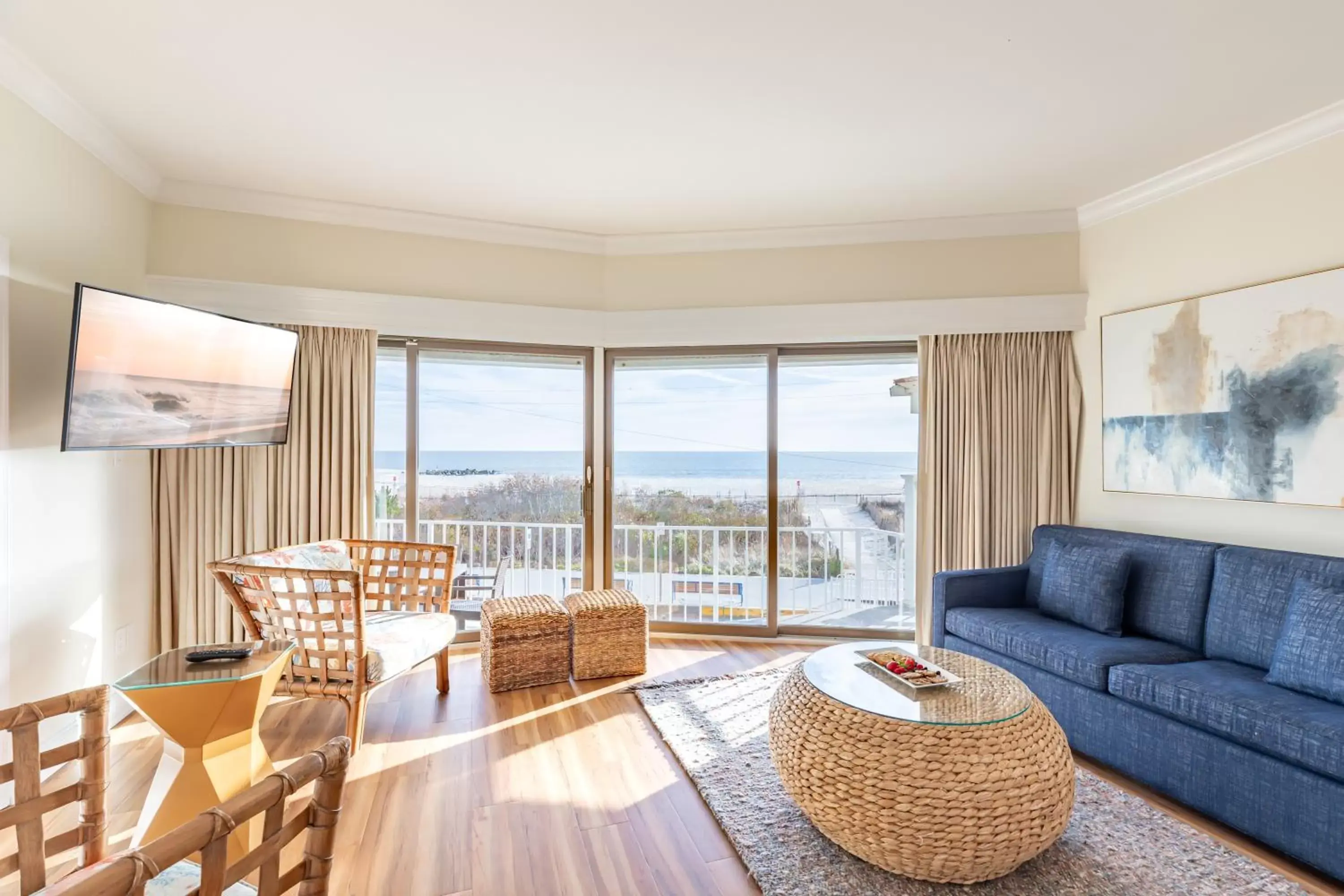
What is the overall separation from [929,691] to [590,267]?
3209 mm

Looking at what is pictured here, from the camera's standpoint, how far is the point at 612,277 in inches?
169

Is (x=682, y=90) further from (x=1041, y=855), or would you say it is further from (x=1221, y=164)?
(x=1041, y=855)

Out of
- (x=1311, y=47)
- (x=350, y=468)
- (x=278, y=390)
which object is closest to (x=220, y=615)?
(x=350, y=468)

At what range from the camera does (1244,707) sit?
2.17 metres

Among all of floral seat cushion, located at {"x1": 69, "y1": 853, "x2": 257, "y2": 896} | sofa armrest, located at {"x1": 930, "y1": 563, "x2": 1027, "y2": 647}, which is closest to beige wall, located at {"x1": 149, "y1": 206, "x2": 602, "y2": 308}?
sofa armrest, located at {"x1": 930, "y1": 563, "x2": 1027, "y2": 647}

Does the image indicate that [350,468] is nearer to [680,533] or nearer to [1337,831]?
[680,533]

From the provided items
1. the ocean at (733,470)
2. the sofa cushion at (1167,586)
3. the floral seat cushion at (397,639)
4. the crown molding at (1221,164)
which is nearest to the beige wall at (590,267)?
the crown molding at (1221,164)

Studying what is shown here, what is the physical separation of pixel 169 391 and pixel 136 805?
1596 mm

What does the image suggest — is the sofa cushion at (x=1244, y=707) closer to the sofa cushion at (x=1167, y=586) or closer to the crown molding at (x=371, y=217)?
the sofa cushion at (x=1167, y=586)

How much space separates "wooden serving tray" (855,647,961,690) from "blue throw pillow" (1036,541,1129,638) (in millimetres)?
1090

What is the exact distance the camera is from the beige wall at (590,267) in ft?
11.6

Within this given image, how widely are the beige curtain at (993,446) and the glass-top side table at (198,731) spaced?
3.48 metres

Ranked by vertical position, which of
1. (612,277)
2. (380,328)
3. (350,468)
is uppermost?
(612,277)

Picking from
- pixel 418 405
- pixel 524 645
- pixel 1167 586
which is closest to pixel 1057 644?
pixel 1167 586
